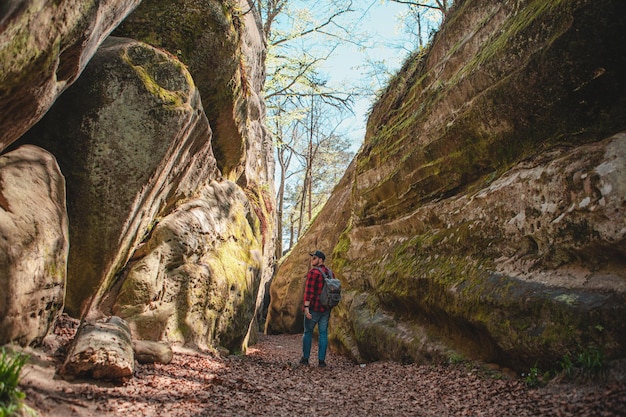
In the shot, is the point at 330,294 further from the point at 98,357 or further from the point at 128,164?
the point at 98,357

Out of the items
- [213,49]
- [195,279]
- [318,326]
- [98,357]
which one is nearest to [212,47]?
→ [213,49]

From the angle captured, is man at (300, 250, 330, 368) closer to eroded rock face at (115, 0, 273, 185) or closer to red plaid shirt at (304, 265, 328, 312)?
red plaid shirt at (304, 265, 328, 312)

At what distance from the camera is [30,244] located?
439 cm

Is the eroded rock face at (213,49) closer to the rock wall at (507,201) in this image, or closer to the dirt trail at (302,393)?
the rock wall at (507,201)

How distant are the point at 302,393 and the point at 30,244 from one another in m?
3.89

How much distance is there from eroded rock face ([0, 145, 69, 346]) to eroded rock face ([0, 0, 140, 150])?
54 cm

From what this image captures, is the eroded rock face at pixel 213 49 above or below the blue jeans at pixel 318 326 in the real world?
above

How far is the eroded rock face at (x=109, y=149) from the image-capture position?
20.1 ft

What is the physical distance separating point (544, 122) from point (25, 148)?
23.3ft

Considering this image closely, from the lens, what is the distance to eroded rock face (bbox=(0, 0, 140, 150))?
3309mm

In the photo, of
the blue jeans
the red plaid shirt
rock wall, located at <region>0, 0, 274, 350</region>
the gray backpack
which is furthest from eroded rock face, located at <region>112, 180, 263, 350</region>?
the gray backpack

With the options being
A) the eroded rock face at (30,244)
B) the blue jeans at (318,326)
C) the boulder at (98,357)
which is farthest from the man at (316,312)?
the eroded rock face at (30,244)

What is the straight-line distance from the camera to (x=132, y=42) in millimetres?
7336

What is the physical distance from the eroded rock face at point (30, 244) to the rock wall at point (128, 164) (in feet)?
0.11
